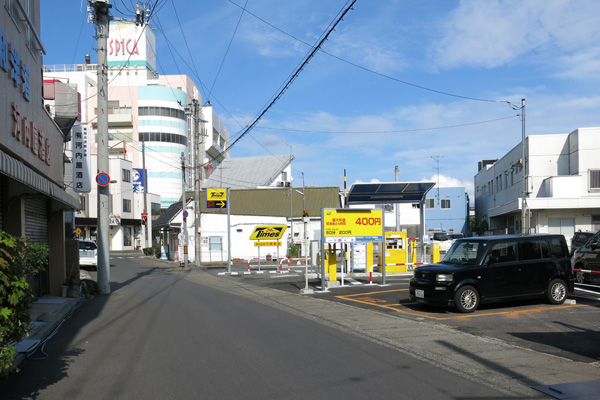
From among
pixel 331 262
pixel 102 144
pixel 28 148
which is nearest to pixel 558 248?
pixel 331 262

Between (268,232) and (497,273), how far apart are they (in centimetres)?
1839

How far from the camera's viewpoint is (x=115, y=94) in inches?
3236

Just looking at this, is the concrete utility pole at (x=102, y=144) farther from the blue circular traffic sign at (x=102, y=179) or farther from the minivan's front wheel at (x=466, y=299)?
the minivan's front wheel at (x=466, y=299)

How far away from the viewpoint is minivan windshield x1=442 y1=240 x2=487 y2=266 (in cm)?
1303

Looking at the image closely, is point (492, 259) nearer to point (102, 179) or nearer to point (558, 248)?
point (558, 248)

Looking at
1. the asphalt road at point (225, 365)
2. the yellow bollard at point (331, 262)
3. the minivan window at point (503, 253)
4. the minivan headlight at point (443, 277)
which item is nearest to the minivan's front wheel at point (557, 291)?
the minivan window at point (503, 253)

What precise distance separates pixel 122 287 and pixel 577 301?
636 inches

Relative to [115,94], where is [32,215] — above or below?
below

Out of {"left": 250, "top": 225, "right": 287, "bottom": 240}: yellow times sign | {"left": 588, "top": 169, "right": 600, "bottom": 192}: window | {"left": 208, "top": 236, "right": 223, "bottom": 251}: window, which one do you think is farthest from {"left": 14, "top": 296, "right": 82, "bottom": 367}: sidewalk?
{"left": 588, "top": 169, "right": 600, "bottom": 192}: window

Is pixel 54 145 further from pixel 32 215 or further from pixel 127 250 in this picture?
pixel 127 250

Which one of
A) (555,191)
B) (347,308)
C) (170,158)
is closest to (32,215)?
(347,308)

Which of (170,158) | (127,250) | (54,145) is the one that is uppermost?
(170,158)

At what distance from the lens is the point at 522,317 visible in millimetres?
11812

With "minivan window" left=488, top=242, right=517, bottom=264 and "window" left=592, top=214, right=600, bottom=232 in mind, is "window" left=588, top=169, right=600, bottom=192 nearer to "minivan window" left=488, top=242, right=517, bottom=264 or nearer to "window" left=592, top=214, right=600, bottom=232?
"window" left=592, top=214, right=600, bottom=232
